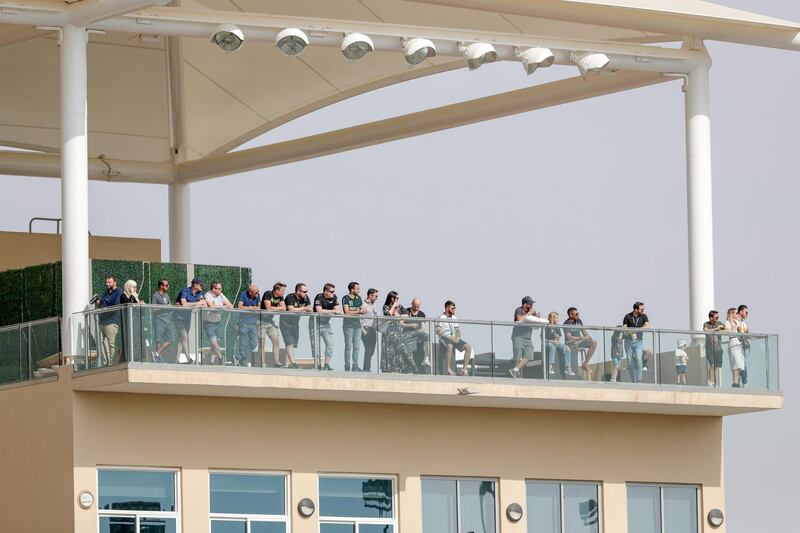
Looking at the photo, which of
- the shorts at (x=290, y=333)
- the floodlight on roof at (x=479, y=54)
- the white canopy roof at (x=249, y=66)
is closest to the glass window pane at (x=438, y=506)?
the shorts at (x=290, y=333)

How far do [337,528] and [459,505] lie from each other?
2501mm

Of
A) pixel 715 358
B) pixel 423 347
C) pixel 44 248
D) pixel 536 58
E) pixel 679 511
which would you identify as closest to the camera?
pixel 423 347

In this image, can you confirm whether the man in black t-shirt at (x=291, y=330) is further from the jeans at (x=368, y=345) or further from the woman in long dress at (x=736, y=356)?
the woman in long dress at (x=736, y=356)

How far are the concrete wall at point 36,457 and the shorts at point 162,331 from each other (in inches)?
75.9

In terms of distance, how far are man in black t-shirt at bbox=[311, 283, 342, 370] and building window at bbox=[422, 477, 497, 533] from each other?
3.66 metres

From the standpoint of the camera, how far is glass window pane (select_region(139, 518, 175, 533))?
123ft

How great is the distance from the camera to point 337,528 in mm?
38938

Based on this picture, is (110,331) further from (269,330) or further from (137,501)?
(137,501)

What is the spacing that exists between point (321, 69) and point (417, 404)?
13762 millimetres

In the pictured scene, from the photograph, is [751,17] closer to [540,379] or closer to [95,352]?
[540,379]

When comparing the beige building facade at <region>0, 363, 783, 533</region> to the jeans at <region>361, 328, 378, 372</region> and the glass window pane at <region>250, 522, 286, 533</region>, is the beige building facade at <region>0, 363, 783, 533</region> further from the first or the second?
the jeans at <region>361, 328, 378, 372</region>

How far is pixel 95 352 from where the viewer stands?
36844 mm

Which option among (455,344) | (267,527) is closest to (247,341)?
A: (267,527)

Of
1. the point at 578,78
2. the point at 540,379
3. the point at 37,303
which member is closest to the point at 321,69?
the point at 578,78
